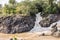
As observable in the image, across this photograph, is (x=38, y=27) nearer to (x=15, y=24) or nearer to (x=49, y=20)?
(x=49, y=20)

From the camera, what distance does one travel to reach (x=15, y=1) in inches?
647

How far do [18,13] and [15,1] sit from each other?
1.91 meters

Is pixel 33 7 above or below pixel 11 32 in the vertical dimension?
above

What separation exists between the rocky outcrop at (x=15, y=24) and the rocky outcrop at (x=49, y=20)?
88cm

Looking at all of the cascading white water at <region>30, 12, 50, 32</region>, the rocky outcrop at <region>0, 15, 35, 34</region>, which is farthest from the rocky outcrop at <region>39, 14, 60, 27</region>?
the rocky outcrop at <region>0, 15, 35, 34</region>

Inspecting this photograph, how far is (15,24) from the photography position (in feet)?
45.6

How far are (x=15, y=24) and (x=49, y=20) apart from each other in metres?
2.79

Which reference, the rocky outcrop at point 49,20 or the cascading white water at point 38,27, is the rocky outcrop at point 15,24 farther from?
the rocky outcrop at point 49,20

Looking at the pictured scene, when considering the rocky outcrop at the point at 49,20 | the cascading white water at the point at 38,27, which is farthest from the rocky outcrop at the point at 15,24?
the rocky outcrop at the point at 49,20

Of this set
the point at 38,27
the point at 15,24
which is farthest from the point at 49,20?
the point at 15,24

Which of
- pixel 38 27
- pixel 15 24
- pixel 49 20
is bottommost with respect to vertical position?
pixel 38 27

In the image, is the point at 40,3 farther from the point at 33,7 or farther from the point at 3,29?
the point at 3,29

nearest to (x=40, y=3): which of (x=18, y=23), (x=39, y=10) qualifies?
(x=39, y=10)

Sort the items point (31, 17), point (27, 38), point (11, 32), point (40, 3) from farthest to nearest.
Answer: point (40, 3) → point (31, 17) → point (11, 32) → point (27, 38)
